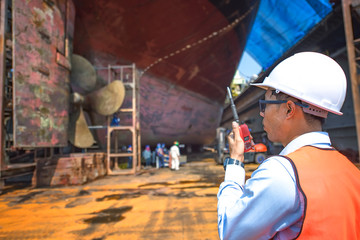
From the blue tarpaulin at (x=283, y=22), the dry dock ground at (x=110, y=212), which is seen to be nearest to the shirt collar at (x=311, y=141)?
the dry dock ground at (x=110, y=212)

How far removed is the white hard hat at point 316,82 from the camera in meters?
0.97

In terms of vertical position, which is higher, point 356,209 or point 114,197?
point 356,209

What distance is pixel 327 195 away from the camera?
2.52 feet

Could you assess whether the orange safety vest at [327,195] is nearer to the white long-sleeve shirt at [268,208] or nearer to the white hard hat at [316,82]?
the white long-sleeve shirt at [268,208]

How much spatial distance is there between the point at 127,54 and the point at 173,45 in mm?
1902

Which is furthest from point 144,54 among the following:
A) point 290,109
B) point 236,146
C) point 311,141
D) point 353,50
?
point 311,141

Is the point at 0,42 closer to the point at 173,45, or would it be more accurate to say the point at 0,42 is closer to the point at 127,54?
the point at 127,54

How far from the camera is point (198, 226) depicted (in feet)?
9.88

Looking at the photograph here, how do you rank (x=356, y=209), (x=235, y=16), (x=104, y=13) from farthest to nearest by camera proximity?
(x=235, y=16), (x=104, y=13), (x=356, y=209)

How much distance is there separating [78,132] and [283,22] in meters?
10.7

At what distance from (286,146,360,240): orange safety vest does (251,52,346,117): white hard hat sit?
23 centimetres

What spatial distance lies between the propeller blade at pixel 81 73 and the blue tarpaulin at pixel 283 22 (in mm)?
8300

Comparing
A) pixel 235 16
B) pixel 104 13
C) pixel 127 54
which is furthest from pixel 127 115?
pixel 235 16

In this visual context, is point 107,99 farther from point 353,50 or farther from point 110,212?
point 353,50
